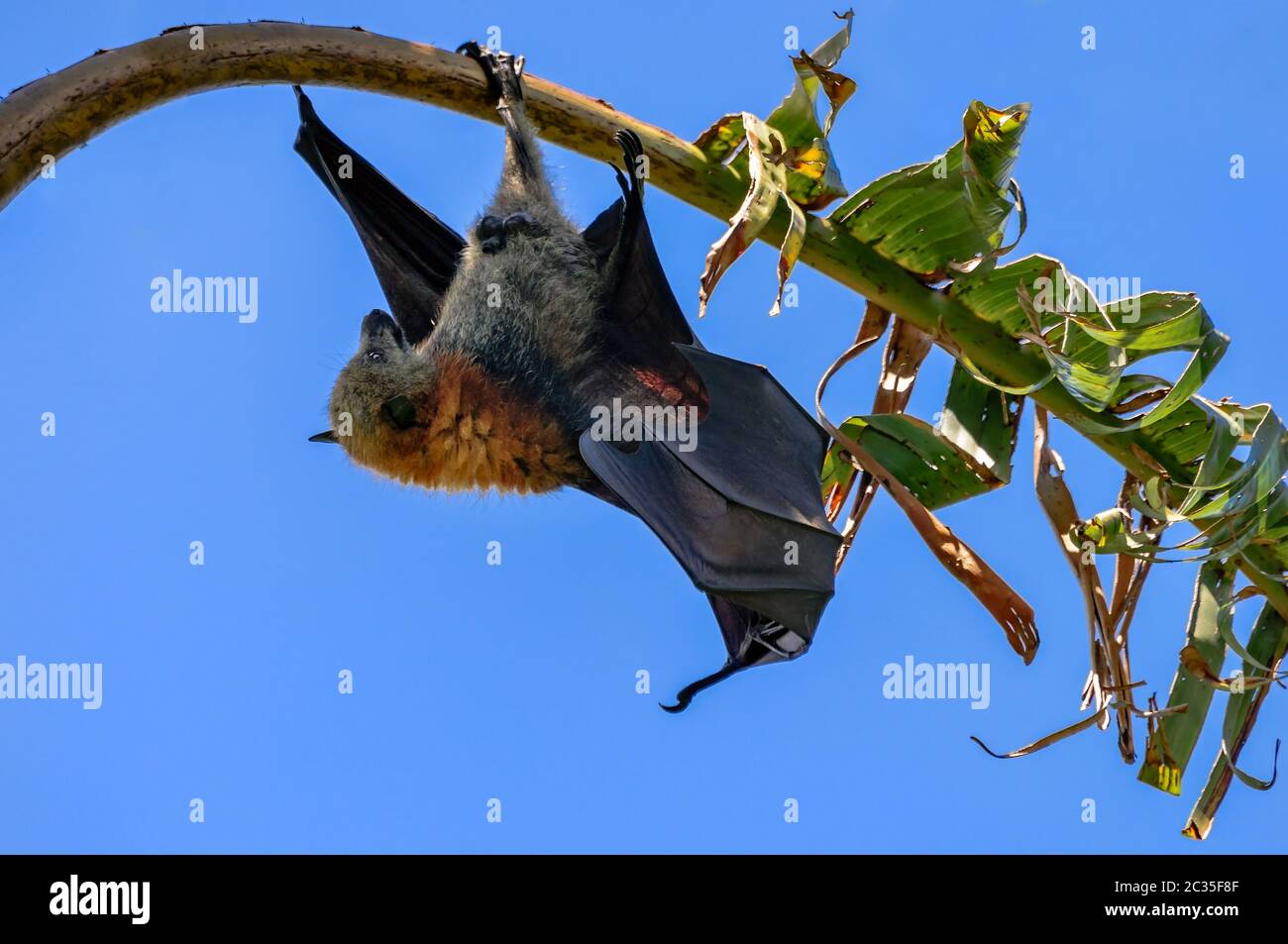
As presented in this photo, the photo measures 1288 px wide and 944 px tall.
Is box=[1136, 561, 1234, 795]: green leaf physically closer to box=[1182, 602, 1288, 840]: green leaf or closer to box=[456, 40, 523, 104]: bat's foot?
box=[1182, 602, 1288, 840]: green leaf

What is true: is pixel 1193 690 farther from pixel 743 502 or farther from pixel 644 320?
pixel 644 320

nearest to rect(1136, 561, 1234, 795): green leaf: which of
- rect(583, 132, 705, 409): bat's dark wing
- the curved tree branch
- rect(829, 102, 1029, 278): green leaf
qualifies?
the curved tree branch

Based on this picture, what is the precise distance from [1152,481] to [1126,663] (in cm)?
55

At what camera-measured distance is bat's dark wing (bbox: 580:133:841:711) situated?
158 inches

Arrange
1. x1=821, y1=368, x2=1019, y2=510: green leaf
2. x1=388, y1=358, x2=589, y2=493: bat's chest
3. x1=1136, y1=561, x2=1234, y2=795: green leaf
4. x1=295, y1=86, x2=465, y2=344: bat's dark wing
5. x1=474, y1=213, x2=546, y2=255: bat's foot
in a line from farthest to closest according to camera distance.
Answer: x1=295, y1=86, x2=465, y2=344: bat's dark wing, x1=474, y1=213, x2=546, y2=255: bat's foot, x1=388, y1=358, x2=589, y2=493: bat's chest, x1=1136, y1=561, x2=1234, y2=795: green leaf, x1=821, y1=368, x2=1019, y2=510: green leaf

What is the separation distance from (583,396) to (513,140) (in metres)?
0.87

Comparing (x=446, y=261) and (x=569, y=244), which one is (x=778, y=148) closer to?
(x=569, y=244)

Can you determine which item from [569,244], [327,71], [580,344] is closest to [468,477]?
[580,344]

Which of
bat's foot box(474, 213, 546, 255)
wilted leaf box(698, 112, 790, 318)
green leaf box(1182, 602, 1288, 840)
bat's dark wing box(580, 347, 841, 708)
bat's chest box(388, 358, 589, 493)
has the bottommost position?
green leaf box(1182, 602, 1288, 840)

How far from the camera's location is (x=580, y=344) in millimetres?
4684

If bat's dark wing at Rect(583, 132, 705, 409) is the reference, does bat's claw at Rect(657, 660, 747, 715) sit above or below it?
below

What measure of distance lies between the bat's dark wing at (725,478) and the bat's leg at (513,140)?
332 millimetres

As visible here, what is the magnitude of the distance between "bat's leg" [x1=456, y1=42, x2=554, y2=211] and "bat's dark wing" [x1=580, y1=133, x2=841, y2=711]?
1.09 ft

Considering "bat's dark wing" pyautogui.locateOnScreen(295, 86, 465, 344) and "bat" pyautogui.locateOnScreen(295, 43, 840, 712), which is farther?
"bat's dark wing" pyautogui.locateOnScreen(295, 86, 465, 344)
